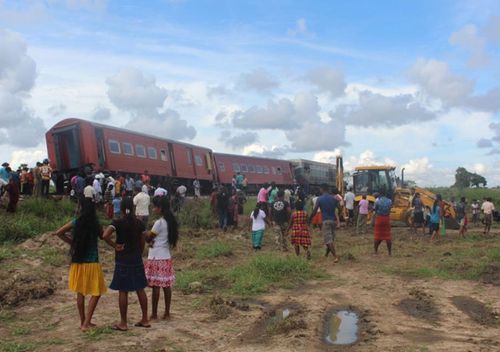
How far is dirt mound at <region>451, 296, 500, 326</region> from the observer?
726cm

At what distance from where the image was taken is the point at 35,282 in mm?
9070

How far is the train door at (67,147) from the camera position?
21844 mm

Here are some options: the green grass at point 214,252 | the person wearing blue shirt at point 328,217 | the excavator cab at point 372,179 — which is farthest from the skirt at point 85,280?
the excavator cab at point 372,179

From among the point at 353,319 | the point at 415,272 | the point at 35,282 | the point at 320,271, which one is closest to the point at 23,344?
the point at 35,282

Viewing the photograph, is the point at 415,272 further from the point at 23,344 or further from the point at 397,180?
the point at 397,180

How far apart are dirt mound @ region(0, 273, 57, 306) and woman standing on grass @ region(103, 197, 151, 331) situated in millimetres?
2484

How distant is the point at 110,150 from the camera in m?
22.8

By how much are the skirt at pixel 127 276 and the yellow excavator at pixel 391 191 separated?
16259mm

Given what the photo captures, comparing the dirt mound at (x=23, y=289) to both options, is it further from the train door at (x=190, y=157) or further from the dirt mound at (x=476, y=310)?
the train door at (x=190, y=157)

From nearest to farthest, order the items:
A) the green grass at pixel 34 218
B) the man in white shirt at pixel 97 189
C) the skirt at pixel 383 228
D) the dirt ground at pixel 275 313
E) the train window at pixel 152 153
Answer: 1. the dirt ground at pixel 275 313
2. the skirt at pixel 383 228
3. the green grass at pixel 34 218
4. the man in white shirt at pixel 97 189
5. the train window at pixel 152 153

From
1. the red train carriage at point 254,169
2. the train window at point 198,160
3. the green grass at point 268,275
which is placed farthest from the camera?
the red train carriage at point 254,169

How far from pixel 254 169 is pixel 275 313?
3222 centimetres

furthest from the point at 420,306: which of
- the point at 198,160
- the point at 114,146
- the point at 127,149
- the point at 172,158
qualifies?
the point at 198,160

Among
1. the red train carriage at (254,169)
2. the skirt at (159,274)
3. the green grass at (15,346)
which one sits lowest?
the green grass at (15,346)
